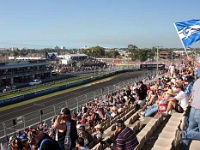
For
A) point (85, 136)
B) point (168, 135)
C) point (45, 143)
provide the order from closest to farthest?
point (45, 143) → point (168, 135) → point (85, 136)

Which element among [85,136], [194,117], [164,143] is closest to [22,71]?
[85,136]

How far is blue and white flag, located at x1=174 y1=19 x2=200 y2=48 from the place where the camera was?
365 inches

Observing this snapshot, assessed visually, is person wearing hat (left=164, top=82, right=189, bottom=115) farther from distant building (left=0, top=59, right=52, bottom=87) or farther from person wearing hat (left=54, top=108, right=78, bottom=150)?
distant building (left=0, top=59, right=52, bottom=87)

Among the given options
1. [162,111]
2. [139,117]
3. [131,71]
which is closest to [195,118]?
[162,111]

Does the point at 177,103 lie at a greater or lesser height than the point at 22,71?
greater

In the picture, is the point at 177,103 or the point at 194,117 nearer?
the point at 194,117

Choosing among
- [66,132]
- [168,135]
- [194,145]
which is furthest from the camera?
[168,135]

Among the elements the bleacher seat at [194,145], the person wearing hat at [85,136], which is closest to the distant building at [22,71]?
the person wearing hat at [85,136]

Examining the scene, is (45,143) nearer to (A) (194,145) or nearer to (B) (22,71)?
(A) (194,145)

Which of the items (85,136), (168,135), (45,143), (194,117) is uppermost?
(194,117)

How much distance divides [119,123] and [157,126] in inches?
123

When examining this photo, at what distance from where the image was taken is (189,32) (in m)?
9.42

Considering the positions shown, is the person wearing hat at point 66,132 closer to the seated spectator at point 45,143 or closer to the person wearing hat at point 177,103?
the seated spectator at point 45,143

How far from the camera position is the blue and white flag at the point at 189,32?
365 inches
